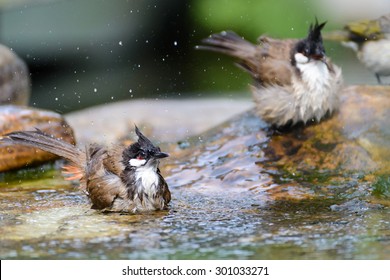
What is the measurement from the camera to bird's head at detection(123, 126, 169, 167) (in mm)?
5238

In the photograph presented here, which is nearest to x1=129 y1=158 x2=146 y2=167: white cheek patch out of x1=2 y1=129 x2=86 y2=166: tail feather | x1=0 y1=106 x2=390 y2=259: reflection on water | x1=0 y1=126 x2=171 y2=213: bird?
x1=0 y1=126 x2=171 y2=213: bird

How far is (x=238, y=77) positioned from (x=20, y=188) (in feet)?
23.5

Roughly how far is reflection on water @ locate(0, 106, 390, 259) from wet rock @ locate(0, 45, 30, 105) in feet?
6.59

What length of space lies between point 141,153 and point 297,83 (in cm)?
190

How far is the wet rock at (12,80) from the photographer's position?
840 centimetres

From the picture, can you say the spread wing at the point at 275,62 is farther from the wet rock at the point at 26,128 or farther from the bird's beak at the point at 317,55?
the wet rock at the point at 26,128

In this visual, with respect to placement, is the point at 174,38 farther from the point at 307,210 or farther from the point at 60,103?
the point at 307,210

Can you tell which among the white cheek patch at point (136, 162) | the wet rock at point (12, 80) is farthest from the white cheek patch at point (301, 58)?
the wet rock at point (12, 80)

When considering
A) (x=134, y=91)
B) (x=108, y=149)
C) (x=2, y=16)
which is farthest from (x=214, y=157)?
(x=2, y=16)

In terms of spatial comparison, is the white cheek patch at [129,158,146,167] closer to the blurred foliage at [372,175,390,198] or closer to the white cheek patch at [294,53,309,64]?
the blurred foliage at [372,175,390,198]

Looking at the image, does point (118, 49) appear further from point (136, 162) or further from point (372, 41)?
point (136, 162)

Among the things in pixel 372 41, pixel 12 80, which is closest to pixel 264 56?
pixel 372 41

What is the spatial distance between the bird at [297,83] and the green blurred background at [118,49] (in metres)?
4.93

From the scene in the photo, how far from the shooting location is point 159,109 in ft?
27.9
